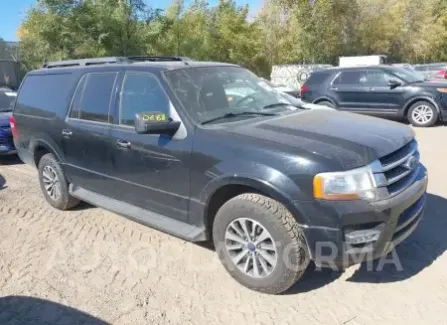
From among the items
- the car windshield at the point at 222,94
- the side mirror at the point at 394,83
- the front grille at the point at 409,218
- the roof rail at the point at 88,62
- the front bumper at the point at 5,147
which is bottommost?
the front bumper at the point at 5,147

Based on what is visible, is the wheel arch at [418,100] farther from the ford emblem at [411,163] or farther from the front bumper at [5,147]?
the front bumper at [5,147]

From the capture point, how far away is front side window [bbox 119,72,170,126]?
3.90 metres

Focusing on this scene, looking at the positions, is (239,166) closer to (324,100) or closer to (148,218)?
(148,218)

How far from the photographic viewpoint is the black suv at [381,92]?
1088cm

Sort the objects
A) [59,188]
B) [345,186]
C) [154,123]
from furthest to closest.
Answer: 1. [59,188]
2. [154,123]
3. [345,186]

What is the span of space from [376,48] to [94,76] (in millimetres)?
32509

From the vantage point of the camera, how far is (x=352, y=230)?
3.03m

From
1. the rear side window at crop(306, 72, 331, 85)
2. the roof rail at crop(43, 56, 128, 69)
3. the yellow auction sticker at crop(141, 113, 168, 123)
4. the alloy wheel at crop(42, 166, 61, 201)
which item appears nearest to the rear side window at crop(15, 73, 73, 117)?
the roof rail at crop(43, 56, 128, 69)

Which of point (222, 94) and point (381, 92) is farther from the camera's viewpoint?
point (381, 92)

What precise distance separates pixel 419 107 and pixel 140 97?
9.04 metres

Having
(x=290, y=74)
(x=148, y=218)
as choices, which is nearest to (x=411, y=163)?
(x=148, y=218)

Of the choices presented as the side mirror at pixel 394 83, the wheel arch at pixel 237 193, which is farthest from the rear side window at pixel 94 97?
the side mirror at pixel 394 83

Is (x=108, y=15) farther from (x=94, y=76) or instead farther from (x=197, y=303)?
(x=197, y=303)

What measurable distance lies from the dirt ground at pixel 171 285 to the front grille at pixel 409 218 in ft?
1.53
